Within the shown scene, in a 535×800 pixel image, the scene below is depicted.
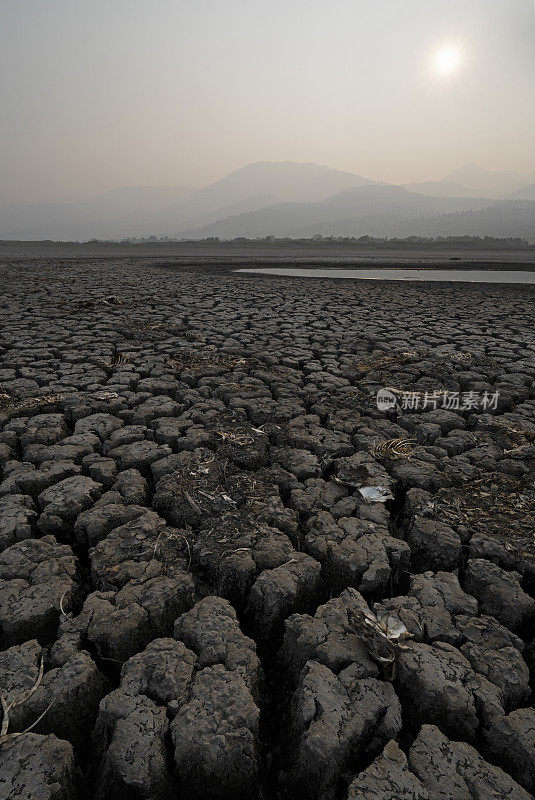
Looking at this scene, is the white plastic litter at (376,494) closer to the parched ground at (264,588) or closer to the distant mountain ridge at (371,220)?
the parched ground at (264,588)

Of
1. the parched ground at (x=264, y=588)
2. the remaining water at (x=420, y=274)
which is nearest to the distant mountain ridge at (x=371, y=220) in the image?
the remaining water at (x=420, y=274)

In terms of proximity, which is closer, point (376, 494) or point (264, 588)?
point (264, 588)

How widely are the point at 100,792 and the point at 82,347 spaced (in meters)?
3.66

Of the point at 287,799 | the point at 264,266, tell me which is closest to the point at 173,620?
the point at 287,799

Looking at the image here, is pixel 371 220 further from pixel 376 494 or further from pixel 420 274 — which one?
pixel 376 494

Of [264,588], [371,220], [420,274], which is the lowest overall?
[264,588]

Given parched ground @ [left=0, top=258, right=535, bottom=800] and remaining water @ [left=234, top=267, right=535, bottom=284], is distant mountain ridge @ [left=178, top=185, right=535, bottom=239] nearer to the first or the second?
remaining water @ [left=234, top=267, right=535, bottom=284]

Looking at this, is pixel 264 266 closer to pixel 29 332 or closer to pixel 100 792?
pixel 29 332

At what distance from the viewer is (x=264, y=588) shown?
1413 mm

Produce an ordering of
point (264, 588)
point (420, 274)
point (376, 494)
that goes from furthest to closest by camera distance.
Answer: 1. point (420, 274)
2. point (376, 494)
3. point (264, 588)

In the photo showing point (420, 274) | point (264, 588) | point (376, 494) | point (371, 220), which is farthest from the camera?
point (371, 220)

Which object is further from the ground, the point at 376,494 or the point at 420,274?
the point at 420,274

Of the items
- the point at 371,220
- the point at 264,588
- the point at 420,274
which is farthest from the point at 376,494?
the point at 371,220

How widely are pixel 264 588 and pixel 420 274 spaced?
11.4 m
